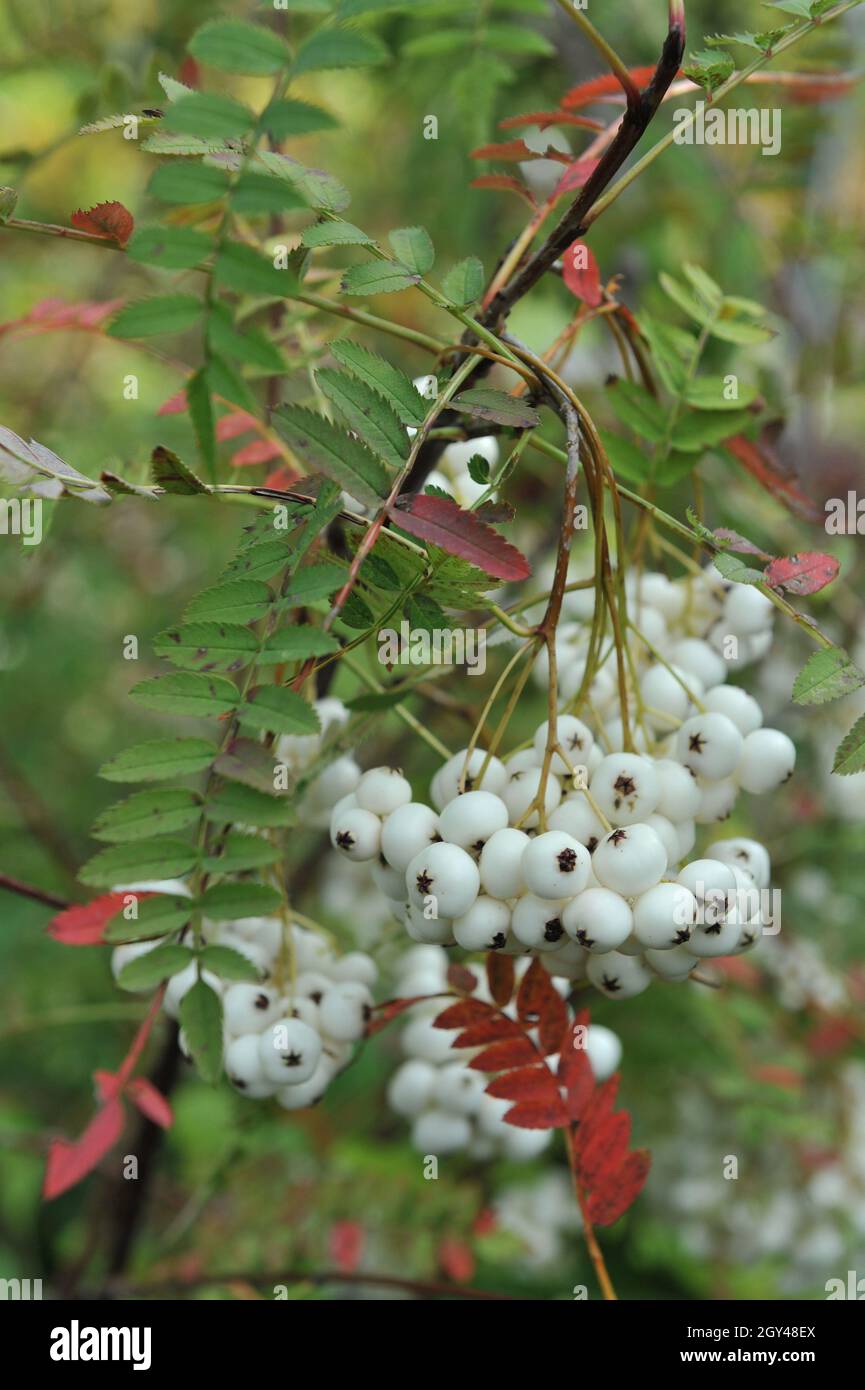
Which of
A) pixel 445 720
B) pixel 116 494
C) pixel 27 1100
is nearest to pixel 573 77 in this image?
pixel 445 720

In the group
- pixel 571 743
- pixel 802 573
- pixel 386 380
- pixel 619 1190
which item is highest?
pixel 386 380

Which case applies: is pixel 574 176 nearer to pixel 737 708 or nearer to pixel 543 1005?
pixel 737 708

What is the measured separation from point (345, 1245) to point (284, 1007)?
0.77 metres

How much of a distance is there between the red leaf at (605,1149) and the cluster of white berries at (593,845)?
15 centimetres

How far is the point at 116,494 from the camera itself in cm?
76

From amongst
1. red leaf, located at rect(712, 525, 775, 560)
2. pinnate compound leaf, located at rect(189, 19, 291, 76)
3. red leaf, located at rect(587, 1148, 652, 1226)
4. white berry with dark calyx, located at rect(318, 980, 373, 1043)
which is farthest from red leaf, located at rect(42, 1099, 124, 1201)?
pinnate compound leaf, located at rect(189, 19, 291, 76)

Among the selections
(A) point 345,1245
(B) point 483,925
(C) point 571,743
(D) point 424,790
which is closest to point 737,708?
(C) point 571,743

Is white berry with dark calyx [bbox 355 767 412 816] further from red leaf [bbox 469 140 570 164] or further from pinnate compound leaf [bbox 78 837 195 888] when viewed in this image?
red leaf [bbox 469 140 570 164]

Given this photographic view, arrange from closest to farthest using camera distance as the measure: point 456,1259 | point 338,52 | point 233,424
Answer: point 338,52
point 233,424
point 456,1259

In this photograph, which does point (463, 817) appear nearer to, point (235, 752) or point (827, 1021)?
point (235, 752)

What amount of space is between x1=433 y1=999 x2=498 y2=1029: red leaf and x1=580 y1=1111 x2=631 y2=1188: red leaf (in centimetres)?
12

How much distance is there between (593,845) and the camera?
78cm

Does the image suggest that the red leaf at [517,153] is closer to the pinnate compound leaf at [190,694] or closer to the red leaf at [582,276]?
the red leaf at [582,276]

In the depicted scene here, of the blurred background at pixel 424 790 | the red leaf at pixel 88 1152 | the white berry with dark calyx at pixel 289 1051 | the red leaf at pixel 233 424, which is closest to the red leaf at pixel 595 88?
the blurred background at pixel 424 790
